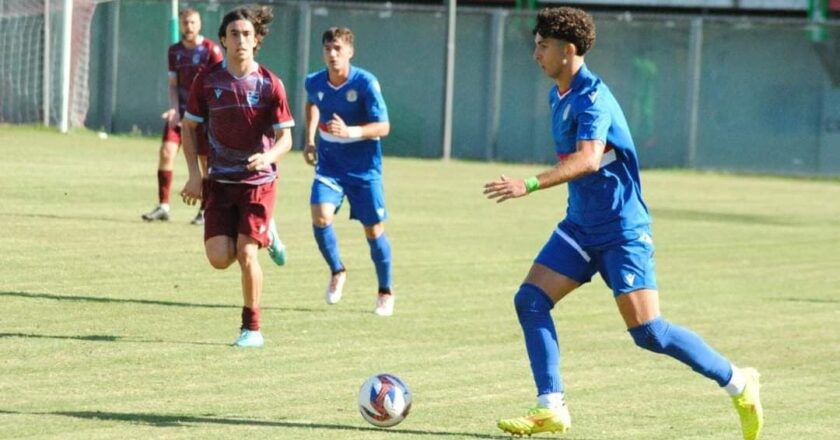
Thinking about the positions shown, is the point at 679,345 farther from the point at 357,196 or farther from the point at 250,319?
the point at 357,196

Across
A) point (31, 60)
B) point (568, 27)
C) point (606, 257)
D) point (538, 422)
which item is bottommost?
point (31, 60)

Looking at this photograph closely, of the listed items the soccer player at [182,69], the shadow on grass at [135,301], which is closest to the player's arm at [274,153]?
the shadow on grass at [135,301]

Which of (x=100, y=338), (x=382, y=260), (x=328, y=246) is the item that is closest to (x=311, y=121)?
(x=328, y=246)

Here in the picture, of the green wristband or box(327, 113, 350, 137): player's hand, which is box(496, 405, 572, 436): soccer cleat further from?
box(327, 113, 350, 137): player's hand

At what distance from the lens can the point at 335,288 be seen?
490 inches

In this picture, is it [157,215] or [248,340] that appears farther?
[157,215]

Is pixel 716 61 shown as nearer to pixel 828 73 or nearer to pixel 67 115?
pixel 828 73

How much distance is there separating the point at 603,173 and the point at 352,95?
4.95 m

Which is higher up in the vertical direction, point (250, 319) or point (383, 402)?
point (383, 402)

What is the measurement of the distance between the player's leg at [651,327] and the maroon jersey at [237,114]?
10.3 ft

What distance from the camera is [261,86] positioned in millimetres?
10359

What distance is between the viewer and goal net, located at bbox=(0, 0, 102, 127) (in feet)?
100.0

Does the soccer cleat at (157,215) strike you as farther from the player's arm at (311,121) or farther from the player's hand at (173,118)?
the player's arm at (311,121)

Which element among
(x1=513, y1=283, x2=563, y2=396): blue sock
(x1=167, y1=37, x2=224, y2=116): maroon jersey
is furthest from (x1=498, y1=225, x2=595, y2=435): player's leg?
(x1=167, y1=37, x2=224, y2=116): maroon jersey
